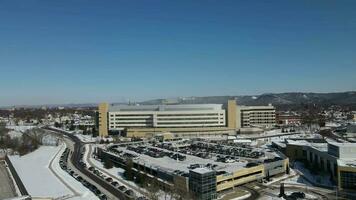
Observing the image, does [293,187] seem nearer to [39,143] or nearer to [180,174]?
[180,174]

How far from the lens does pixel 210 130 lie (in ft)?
233

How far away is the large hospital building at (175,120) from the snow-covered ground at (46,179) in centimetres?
2412

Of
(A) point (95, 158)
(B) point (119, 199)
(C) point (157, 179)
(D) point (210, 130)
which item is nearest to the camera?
(B) point (119, 199)

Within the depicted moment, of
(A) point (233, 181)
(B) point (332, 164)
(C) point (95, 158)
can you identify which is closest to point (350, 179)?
(B) point (332, 164)

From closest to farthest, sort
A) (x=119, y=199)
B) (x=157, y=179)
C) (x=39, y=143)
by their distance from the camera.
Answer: (x=119, y=199) < (x=157, y=179) < (x=39, y=143)

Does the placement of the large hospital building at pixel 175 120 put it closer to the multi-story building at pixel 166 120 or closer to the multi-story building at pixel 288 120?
the multi-story building at pixel 166 120

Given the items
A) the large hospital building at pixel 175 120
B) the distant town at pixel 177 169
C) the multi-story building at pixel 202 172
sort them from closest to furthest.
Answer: the multi-story building at pixel 202 172 → the distant town at pixel 177 169 → the large hospital building at pixel 175 120

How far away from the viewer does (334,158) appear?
34.5 meters

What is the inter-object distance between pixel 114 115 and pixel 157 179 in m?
43.7

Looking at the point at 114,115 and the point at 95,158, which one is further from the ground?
the point at 114,115

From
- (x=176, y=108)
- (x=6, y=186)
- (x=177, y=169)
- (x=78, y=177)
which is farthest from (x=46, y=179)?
(x=176, y=108)

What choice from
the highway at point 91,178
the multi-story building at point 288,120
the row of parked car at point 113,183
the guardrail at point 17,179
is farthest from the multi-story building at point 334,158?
the multi-story building at point 288,120

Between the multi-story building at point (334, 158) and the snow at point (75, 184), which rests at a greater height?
the multi-story building at point (334, 158)

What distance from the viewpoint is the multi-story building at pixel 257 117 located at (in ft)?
254
